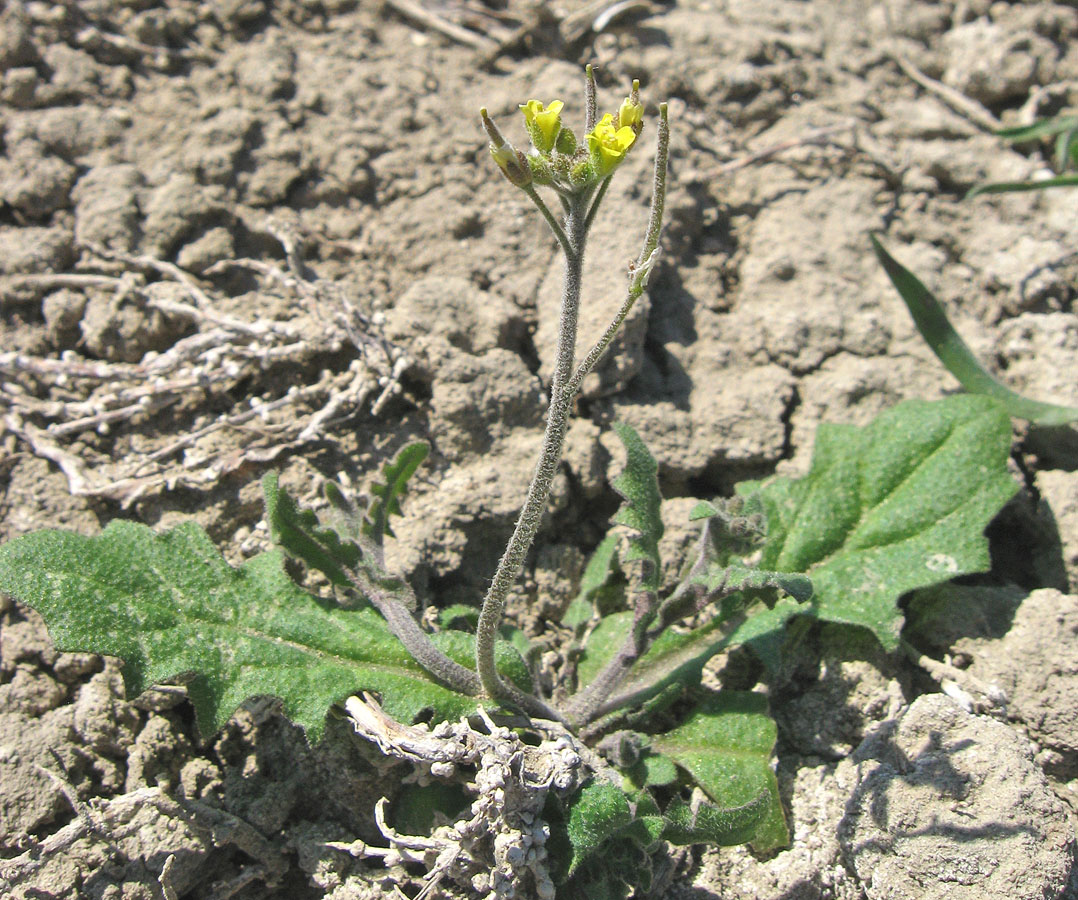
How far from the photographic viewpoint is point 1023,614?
3.03m

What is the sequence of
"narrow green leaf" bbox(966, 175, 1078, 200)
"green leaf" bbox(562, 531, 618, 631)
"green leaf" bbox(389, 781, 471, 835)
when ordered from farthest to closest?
"narrow green leaf" bbox(966, 175, 1078, 200) → "green leaf" bbox(562, 531, 618, 631) → "green leaf" bbox(389, 781, 471, 835)

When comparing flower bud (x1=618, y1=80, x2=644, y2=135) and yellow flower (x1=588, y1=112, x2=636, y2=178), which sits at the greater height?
flower bud (x1=618, y1=80, x2=644, y2=135)

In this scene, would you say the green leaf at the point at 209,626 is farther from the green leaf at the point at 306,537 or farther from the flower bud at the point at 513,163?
the flower bud at the point at 513,163

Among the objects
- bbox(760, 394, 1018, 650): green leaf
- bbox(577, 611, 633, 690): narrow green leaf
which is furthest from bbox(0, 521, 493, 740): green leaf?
bbox(760, 394, 1018, 650): green leaf

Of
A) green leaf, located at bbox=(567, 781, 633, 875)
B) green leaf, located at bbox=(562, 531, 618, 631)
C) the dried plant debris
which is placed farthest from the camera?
the dried plant debris

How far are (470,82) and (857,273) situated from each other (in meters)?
2.22

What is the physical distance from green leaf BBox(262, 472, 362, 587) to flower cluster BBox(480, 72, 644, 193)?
142cm

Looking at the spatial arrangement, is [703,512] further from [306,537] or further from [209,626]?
[209,626]

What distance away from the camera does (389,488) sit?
305cm

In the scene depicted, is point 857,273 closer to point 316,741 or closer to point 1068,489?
point 1068,489

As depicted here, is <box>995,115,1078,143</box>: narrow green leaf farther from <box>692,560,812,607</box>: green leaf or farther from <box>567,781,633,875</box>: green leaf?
<box>567,781,633,875</box>: green leaf

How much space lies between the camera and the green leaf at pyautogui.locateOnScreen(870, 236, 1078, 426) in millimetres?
3465

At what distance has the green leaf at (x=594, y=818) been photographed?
2.42m

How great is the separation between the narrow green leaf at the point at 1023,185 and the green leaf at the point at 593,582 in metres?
2.48
